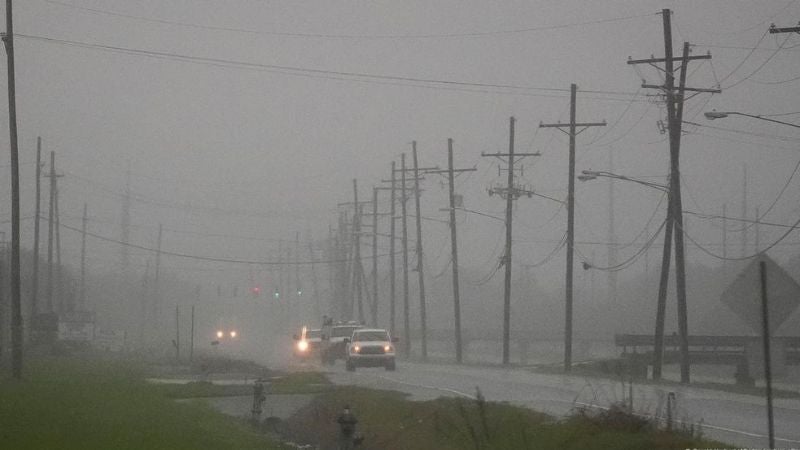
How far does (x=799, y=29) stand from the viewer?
2656cm

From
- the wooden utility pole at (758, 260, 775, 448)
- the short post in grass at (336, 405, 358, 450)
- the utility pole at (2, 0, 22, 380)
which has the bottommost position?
the short post in grass at (336, 405, 358, 450)

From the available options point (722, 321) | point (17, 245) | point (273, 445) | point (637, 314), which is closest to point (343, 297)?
point (722, 321)

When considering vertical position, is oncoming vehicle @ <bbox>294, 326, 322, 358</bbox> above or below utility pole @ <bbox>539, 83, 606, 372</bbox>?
below

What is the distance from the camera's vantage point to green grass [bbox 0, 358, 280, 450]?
16438mm

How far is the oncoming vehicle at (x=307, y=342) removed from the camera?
216 feet

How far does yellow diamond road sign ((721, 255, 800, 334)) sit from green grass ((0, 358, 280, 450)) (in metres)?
7.92

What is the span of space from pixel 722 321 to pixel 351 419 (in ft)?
271

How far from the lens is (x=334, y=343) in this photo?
Result: 5888 centimetres

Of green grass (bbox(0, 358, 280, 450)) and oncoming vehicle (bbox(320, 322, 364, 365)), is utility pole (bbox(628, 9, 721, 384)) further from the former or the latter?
oncoming vehicle (bbox(320, 322, 364, 365))

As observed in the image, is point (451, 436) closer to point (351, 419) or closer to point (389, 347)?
point (351, 419)

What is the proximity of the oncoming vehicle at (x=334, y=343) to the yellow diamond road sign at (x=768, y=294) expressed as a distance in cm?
4315

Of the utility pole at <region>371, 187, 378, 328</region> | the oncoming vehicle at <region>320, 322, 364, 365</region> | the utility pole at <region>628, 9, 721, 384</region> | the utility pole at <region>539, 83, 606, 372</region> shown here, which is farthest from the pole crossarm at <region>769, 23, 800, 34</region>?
the utility pole at <region>371, 187, 378, 328</region>

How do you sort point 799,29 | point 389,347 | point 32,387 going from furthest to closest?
1. point 389,347
2. point 32,387
3. point 799,29

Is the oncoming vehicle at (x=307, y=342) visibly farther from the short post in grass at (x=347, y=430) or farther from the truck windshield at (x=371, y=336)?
the short post in grass at (x=347, y=430)
